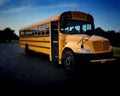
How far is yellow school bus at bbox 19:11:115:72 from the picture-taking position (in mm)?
5508

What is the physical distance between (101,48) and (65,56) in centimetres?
155

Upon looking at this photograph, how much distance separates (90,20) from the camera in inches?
292

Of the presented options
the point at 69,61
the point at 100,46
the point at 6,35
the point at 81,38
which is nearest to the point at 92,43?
the point at 100,46

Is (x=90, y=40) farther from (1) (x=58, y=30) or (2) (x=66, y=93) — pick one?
(2) (x=66, y=93)

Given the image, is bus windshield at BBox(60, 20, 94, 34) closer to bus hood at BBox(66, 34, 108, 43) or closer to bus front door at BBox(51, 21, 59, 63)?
bus hood at BBox(66, 34, 108, 43)

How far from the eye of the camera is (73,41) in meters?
6.07

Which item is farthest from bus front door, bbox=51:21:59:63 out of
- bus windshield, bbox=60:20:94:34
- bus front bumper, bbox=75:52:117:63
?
bus front bumper, bbox=75:52:117:63

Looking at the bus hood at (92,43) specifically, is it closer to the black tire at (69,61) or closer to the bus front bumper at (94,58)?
the bus front bumper at (94,58)

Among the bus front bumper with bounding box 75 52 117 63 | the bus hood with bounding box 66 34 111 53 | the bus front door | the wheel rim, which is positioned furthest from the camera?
the bus front door

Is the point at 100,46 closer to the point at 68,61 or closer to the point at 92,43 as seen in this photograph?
the point at 92,43

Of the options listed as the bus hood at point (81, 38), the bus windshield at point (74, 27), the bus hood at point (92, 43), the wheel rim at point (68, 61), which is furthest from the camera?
the bus windshield at point (74, 27)

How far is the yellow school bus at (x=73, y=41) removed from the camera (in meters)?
5.51

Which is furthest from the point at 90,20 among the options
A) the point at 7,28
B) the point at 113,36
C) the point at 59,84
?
the point at 7,28

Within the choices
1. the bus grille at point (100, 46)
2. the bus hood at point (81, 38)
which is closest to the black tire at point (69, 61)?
the bus hood at point (81, 38)
